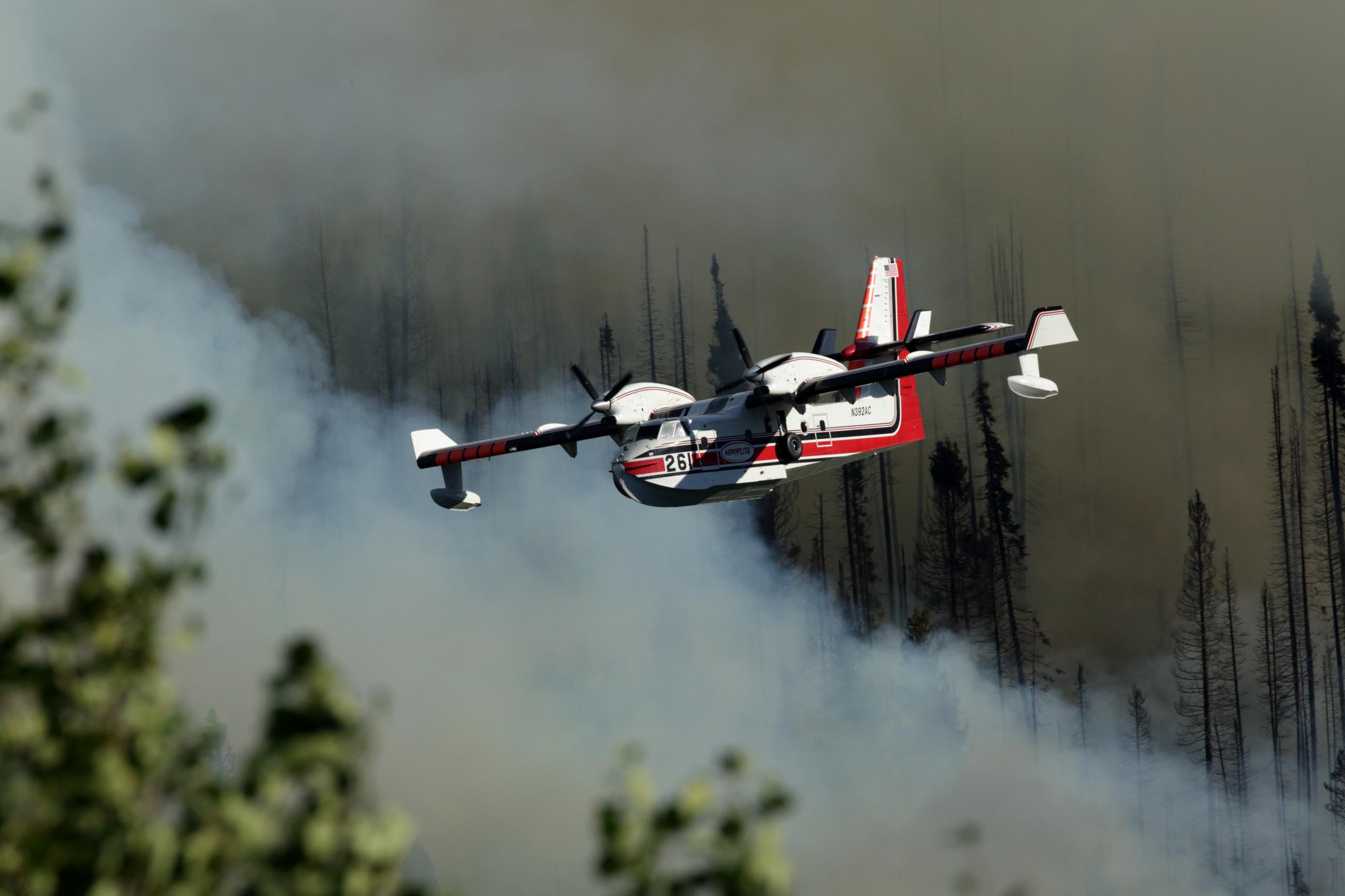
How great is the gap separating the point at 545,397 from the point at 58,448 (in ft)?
206

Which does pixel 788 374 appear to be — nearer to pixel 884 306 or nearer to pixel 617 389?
pixel 617 389

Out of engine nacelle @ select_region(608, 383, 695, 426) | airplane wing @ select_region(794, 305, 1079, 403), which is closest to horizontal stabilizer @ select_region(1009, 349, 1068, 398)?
airplane wing @ select_region(794, 305, 1079, 403)

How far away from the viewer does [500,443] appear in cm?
3869

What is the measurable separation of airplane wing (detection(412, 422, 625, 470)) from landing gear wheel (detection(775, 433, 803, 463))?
398 centimetres

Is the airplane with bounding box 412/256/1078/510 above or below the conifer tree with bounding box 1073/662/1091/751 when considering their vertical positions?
above

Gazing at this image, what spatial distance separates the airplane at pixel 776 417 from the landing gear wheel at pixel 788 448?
2 centimetres

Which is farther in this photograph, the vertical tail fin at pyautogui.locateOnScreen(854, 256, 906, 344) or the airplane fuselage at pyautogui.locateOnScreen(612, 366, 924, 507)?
the vertical tail fin at pyautogui.locateOnScreen(854, 256, 906, 344)

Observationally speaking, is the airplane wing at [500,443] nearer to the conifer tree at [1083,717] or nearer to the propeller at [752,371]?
the propeller at [752,371]

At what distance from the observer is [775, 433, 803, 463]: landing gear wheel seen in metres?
33.3

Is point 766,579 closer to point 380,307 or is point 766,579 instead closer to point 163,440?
point 380,307

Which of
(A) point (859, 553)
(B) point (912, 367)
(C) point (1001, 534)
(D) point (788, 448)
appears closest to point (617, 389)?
(D) point (788, 448)

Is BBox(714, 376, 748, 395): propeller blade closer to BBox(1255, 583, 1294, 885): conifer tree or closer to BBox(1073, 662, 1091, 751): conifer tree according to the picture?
BBox(1073, 662, 1091, 751): conifer tree

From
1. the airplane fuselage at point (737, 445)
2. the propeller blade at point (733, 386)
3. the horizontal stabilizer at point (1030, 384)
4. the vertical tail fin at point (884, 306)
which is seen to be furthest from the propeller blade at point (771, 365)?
the vertical tail fin at point (884, 306)

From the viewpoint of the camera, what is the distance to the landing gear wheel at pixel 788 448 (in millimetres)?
33281
